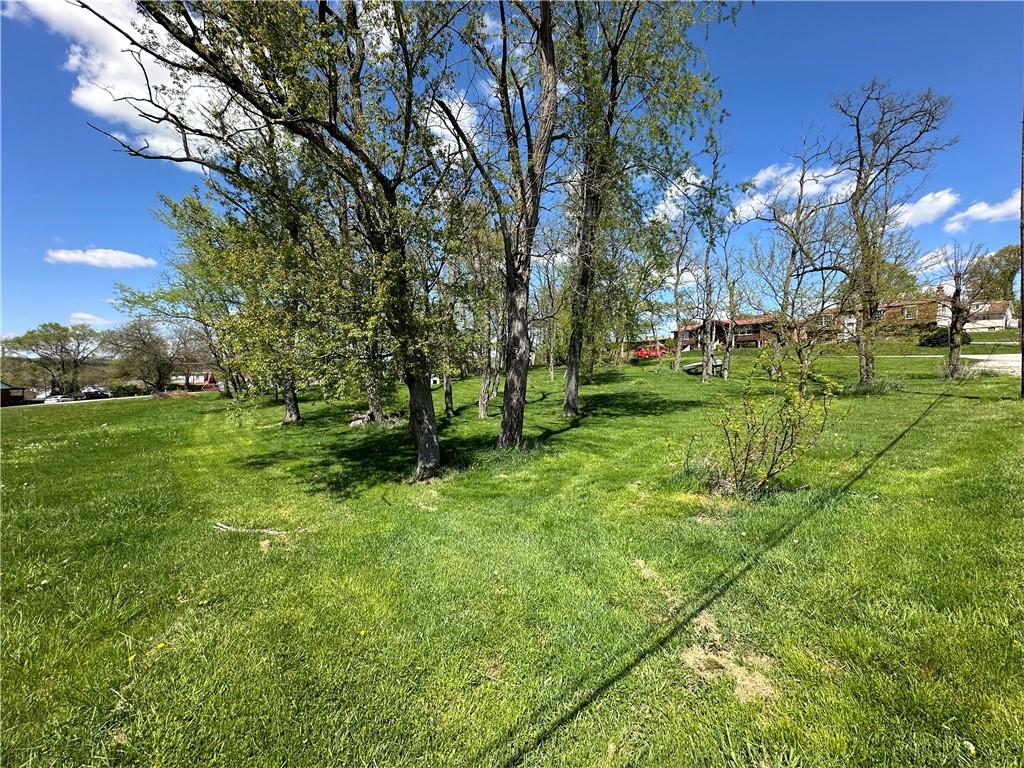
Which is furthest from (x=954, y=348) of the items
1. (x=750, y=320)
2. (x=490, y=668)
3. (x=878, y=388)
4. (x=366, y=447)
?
(x=490, y=668)

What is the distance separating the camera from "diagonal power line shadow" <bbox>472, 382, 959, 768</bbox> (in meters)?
2.19

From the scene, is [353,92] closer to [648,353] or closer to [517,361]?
[517,361]

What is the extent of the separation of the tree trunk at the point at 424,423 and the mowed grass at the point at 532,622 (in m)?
0.74

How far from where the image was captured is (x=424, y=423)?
702 cm

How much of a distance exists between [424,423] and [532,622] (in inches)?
172

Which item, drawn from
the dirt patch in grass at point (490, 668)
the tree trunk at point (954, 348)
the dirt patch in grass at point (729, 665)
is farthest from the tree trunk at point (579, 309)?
the tree trunk at point (954, 348)

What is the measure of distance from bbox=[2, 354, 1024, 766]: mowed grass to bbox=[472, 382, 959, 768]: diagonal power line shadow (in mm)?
14

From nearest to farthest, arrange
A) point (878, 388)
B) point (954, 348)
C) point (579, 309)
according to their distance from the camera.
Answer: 1. point (579, 309)
2. point (878, 388)
3. point (954, 348)

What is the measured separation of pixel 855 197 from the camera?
16.2 meters

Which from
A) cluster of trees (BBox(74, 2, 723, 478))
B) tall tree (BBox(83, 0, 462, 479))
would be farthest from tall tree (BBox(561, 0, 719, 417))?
tall tree (BBox(83, 0, 462, 479))

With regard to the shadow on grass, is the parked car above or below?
above

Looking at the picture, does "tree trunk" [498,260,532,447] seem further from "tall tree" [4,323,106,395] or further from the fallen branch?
"tall tree" [4,323,106,395]

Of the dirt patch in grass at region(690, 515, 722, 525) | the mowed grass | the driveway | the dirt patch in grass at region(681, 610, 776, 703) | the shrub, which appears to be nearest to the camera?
the mowed grass

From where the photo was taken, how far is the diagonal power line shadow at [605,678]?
86.0 inches
